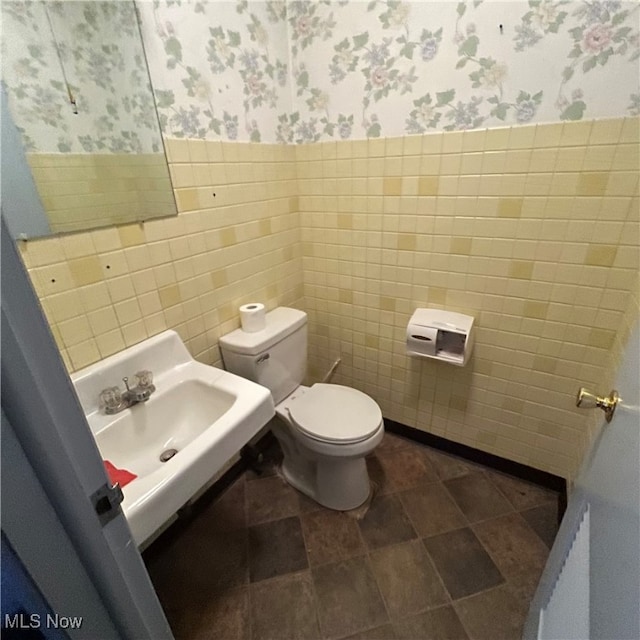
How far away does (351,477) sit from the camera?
140 centimetres

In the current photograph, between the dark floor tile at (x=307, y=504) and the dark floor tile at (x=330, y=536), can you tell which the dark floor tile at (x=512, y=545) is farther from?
the dark floor tile at (x=307, y=504)

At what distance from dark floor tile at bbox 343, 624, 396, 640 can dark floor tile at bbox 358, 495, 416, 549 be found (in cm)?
25

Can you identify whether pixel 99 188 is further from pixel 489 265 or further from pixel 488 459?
pixel 488 459

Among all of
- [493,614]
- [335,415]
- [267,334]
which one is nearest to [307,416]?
[335,415]

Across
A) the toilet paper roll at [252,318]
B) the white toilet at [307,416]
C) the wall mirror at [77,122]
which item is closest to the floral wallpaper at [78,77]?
the wall mirror at [77,122]

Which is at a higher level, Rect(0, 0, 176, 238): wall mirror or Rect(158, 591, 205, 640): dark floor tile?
Rect(0, 0, 176, 238): wall mirror

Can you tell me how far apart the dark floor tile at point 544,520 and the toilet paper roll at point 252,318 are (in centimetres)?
135

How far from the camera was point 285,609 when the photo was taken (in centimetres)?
114

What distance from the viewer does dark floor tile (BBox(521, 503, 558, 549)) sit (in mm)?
1324

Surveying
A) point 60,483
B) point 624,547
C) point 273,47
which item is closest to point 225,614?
point 60,483

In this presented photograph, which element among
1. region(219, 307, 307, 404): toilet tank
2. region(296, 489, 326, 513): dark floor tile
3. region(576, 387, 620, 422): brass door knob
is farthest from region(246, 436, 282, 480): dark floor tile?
region(576, 387, 620, 422): brass door knob

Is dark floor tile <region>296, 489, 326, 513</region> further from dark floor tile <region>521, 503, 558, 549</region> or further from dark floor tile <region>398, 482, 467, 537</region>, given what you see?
dark floor tile <region>521, 503, 558, 549</region>

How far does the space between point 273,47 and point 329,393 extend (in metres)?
1.41

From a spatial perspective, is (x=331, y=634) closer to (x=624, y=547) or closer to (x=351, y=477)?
(x=351, y=477)
